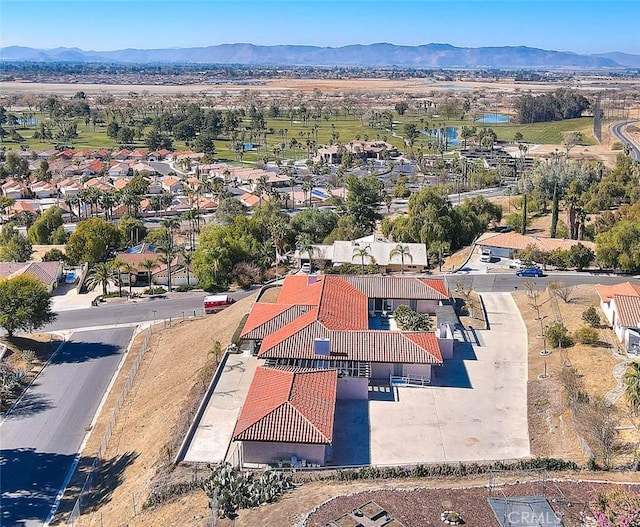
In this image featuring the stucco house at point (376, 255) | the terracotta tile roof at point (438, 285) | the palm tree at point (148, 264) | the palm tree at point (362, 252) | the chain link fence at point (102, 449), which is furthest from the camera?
the palm tree at point (148, 264)

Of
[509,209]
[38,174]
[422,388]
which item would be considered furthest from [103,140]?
[422,388]

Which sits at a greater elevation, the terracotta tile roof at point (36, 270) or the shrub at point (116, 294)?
the terracotta tile roof at point (36, 270)

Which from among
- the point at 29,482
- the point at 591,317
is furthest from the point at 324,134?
the point at 29,482

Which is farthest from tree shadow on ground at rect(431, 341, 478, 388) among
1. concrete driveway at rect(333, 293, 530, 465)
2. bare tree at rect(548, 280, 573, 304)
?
bare tree at rect(548, 280, 573, 304)

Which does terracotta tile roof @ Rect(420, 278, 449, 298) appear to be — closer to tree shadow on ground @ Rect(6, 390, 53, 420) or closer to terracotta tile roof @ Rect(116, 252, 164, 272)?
tree shadow on ground @ Rect(6, 390, 53, 420)

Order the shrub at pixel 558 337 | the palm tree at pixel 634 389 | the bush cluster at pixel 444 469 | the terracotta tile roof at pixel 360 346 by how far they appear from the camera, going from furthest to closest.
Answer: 1. the shrub at pixel 558 337
2. the terracotta tile roof at pixel 360 346
3. the palm tree at pixel 634 389
4. the bush cluster at pixel 444 469

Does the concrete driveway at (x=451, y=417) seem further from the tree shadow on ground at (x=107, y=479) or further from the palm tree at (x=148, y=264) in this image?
the palm tree at (x=148, y=264)

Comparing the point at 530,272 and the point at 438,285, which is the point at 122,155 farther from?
the point at 438,285

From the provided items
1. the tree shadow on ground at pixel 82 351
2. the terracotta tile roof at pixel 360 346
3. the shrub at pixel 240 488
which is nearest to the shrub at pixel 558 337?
the terracotta tile roof at pixel 360 346
